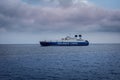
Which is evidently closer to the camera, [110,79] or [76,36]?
[110,79]

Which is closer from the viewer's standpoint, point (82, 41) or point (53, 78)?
point (53, 78)

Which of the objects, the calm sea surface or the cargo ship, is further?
the cargo ship

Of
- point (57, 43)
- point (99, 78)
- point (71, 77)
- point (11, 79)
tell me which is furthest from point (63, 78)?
point (57, 43)

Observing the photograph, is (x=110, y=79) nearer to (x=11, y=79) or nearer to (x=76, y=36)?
(x=11, y=79)

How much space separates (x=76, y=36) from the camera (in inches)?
6786

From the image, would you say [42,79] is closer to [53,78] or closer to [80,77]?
[53,78]

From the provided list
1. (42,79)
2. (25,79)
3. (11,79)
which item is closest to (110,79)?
(42,79)

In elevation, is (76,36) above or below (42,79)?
above

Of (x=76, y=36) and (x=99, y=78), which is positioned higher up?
(x=76, y=36)

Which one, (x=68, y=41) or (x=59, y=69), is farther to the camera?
(x=68, y=41)

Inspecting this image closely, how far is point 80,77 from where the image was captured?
38062 mm

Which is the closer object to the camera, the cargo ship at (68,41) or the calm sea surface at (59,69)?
the calm sea surface at (59,69)

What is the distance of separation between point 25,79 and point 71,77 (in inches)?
301

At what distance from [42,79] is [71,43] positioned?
467ft
